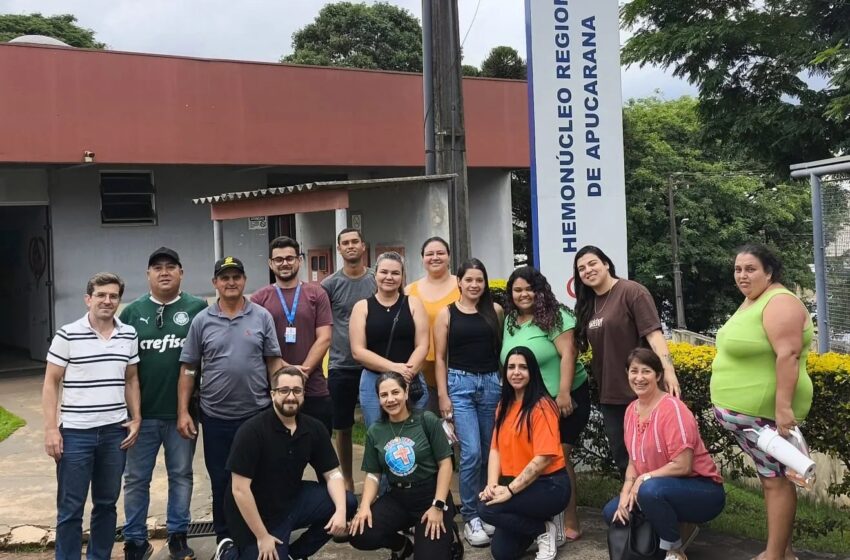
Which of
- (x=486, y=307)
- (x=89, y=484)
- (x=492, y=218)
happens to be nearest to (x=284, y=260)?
(x=486, y=307)

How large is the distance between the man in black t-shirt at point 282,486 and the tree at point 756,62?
534 inches

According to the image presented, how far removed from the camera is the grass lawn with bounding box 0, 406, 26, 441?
8320 mm

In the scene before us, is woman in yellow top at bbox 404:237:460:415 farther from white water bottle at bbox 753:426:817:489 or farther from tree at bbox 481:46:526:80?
tree at bbox 481:46:526:80

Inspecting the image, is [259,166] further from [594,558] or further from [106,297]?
[594,558]

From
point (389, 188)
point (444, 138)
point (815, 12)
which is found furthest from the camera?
point (815, 12)

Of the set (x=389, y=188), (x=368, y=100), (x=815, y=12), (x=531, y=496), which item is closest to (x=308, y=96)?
(x=368, y=100)

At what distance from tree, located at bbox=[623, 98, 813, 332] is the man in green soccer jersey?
935 inches

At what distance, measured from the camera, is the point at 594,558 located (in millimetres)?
4496

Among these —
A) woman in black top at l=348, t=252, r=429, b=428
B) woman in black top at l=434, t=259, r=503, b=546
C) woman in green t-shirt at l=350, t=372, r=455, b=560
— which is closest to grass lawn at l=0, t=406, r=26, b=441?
woman in black top at l=348, t=252, r=429, b=428

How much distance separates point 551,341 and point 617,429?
615mm

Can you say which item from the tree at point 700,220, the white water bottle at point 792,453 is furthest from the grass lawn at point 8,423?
the tree at point 700,220

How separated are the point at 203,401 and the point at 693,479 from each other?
8.91 ft

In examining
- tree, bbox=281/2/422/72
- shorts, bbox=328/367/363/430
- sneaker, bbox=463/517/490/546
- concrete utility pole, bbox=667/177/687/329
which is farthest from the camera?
tree, bbox=281/2/422/72

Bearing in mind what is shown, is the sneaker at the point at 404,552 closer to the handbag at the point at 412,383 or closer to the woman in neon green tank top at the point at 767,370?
the handbag at the point at 412,383
